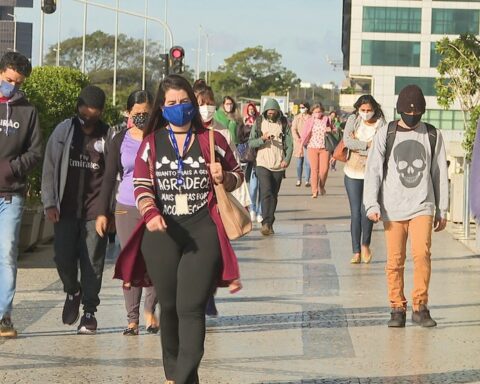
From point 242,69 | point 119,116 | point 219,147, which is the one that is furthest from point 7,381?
point 242,69

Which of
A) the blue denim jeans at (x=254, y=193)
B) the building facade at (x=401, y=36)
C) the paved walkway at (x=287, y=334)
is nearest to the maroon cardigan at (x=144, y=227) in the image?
the paved walkway at (x=287, y=334)

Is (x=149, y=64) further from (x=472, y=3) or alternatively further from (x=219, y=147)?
(x=219, y=147)

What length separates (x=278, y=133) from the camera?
58.0ft

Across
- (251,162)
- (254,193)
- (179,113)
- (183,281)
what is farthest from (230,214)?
(254,193)

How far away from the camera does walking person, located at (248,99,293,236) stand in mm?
17469

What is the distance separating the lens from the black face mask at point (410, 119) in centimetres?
990

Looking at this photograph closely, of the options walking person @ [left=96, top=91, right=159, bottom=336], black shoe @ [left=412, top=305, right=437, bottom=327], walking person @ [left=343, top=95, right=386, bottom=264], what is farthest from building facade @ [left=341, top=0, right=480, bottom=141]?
walking person @ [left=96, top=91, right=159, bottom=336]

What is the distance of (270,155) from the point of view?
17.5m

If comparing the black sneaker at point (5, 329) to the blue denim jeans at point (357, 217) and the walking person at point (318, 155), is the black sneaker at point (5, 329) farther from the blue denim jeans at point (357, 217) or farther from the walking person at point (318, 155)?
the walking person at point (318, 155)

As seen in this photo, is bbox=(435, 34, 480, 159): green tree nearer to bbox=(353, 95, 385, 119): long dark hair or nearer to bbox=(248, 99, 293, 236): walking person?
bbox=(248, 99, 293, 236): walking person

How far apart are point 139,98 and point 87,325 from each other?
1.62m

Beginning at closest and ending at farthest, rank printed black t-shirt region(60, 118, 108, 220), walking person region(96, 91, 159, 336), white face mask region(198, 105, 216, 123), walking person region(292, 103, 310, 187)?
1. walking person region(96, 91, 159, 336)
2. printed black t-shirt region(60, 118, 108, 220)
3. white face mask region(198, 105, 216, 123)
4. walking person region(292, 103, 310, 187)

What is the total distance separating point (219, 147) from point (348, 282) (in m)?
5.76

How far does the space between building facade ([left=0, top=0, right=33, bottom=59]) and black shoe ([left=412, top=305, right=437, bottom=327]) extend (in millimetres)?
56626
